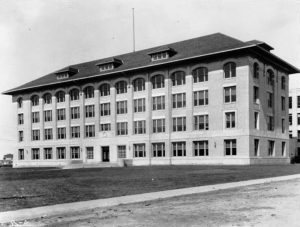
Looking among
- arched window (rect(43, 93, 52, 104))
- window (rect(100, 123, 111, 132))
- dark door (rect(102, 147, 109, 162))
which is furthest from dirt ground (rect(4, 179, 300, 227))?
arched window (rect(43, 93, 52, 104))

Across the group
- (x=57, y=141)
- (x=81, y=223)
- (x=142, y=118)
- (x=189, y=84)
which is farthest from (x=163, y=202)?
(x=57, y=141)

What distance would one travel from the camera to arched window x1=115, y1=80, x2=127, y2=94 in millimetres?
54750

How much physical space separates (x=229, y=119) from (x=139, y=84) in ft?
44.6

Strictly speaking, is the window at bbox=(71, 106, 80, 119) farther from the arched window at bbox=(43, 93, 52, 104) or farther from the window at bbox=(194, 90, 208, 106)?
the window at bbox=(194, 90, 208, 106)

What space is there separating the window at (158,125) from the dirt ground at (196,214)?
38.7 m

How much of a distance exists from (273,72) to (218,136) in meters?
11.1

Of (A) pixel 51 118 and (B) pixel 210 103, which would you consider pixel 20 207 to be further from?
(A) pixel 51 118

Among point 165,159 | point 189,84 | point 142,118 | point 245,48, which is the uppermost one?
point 245,48

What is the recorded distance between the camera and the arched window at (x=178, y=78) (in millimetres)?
49250

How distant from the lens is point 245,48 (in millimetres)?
42656

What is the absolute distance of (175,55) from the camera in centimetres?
5062

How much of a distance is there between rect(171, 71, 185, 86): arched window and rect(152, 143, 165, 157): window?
7956 mm

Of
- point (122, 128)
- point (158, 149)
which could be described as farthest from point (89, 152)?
point (158, 149)

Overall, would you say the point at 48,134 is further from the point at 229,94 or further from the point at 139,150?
the point at 229,94
